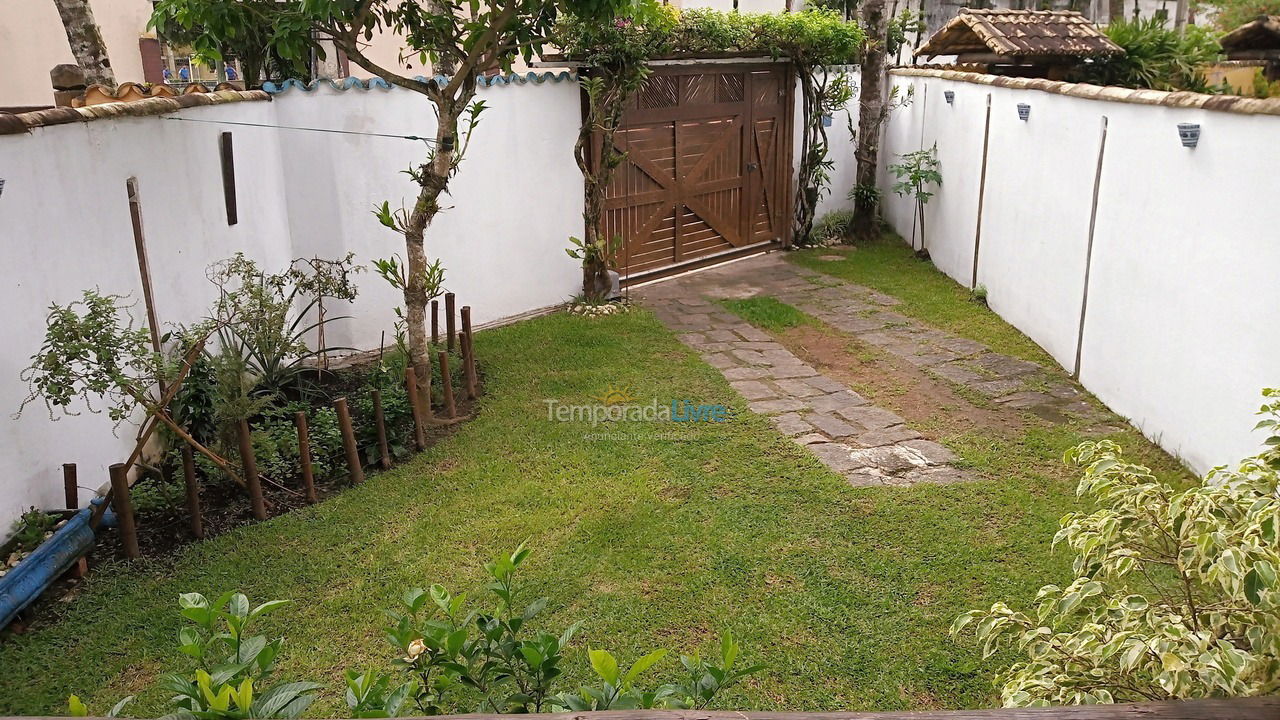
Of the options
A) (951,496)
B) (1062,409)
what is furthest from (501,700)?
(1062,409)

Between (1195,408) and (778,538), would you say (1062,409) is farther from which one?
(778,538)

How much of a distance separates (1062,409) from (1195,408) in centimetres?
117

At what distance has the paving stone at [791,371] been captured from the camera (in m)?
7.32

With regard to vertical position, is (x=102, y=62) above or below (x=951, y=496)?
above

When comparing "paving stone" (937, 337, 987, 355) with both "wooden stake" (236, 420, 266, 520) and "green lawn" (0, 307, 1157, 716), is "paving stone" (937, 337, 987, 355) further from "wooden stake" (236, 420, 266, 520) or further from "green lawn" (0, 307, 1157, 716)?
"wooden stake" (236, 420, 266, 520)

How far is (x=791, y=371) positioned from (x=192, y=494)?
4465 millimetres

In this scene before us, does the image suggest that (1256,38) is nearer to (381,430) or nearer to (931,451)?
(931,451)

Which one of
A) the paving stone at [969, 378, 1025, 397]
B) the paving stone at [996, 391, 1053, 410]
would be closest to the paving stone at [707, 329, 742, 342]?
the paving stone at [969, 378, 1025, 397]

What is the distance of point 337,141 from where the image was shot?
7465 mm

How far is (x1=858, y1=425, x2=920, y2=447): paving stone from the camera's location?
5977 mm

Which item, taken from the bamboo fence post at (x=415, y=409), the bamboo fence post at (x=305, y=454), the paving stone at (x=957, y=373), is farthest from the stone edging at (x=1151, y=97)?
the bamboo fence post at (x=305, y=454)

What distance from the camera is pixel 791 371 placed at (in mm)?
7441

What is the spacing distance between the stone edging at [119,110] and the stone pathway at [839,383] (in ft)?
13.4

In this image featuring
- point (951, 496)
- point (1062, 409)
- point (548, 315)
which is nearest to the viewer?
point (951, 496)
